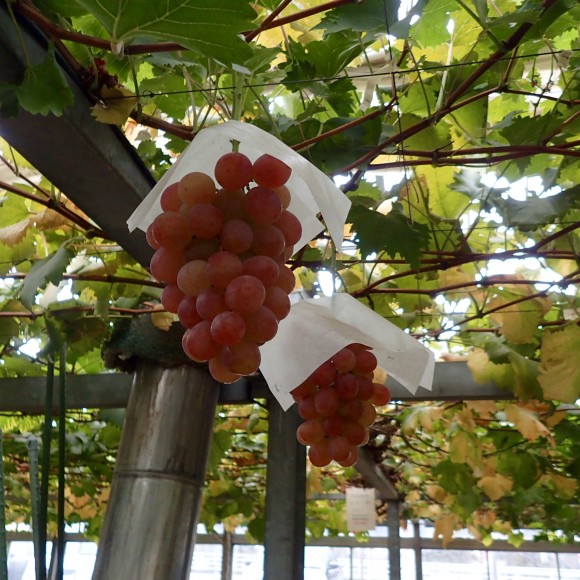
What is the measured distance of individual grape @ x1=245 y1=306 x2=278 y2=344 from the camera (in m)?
0.56

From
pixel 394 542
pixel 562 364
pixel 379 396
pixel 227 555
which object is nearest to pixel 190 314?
pixel 379 396

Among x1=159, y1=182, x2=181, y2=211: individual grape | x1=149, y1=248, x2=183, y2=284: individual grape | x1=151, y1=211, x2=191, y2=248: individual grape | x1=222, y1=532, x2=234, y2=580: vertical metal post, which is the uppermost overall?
x1=159, y1=182, x2=181, y2=211: individual grape

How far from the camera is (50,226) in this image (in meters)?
1.36

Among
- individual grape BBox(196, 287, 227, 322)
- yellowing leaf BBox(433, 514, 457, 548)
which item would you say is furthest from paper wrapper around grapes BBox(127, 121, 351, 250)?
yellowing leaf BBox(433, 514, 457, 548)

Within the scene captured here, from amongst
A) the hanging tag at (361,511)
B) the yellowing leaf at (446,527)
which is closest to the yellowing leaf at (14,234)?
the hanging tag at (361,511)

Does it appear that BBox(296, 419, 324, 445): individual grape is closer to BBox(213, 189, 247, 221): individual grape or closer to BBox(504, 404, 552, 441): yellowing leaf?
BBox(213, 189, 247, 221): individual grape

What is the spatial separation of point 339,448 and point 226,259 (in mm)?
350

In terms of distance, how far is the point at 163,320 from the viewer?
5.27ft

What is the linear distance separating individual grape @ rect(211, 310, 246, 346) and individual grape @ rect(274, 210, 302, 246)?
4.8 inches

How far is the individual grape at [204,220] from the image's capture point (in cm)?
57

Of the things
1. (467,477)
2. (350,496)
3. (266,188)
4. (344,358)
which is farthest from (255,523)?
(266,188)

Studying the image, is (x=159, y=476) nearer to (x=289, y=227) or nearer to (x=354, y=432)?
(x=354, y=432)

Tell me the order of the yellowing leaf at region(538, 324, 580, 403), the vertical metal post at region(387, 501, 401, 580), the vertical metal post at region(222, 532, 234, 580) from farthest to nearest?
the vertical metal post at region(222, 532, 234, 580), the vertical metal post at region(387, 501, 401, 580), the yellowing leaf at region(538, 324, 580, 403)

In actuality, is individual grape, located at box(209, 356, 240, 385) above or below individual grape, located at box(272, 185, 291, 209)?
below
